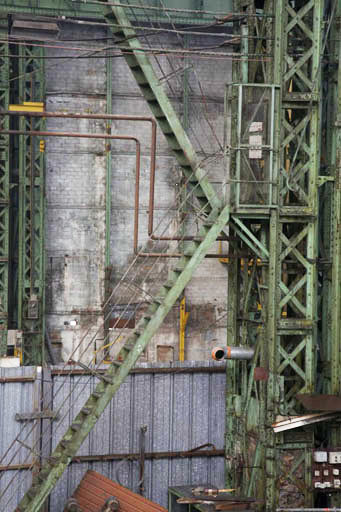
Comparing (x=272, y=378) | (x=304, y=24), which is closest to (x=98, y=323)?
(x=272, y=378)

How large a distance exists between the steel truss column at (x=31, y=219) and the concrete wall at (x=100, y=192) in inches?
31.4

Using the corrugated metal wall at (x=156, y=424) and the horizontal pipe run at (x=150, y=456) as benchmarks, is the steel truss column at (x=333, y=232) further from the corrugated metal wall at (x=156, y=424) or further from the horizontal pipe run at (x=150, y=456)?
the horizontal pipe run at (x=150, y=456)

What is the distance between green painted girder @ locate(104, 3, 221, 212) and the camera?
14438 mm

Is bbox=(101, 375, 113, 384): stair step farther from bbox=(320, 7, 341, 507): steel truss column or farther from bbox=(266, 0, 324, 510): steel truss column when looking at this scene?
bbox=(320, 7, 341, 507): steel truss column

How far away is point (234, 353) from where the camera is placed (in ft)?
51.3

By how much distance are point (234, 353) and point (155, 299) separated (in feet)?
6.47

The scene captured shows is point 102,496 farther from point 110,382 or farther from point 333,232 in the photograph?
point 333,232

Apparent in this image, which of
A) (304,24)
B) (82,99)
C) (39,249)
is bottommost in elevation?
(39,249)

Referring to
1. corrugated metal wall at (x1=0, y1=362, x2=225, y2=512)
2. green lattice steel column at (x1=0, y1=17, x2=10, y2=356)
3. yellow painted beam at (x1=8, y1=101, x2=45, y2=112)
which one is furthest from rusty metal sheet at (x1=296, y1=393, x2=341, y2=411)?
yellow painted beam at (x1=8, y1=101, x2=45, y2=112)

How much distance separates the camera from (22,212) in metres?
25.1

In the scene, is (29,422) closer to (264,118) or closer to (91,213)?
(264,118)

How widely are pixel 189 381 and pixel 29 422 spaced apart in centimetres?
313

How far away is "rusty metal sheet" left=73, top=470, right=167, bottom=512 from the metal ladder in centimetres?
126

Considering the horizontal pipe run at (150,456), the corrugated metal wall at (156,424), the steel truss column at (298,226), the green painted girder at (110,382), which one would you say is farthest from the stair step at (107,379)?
the steel truss column at (298,226)
